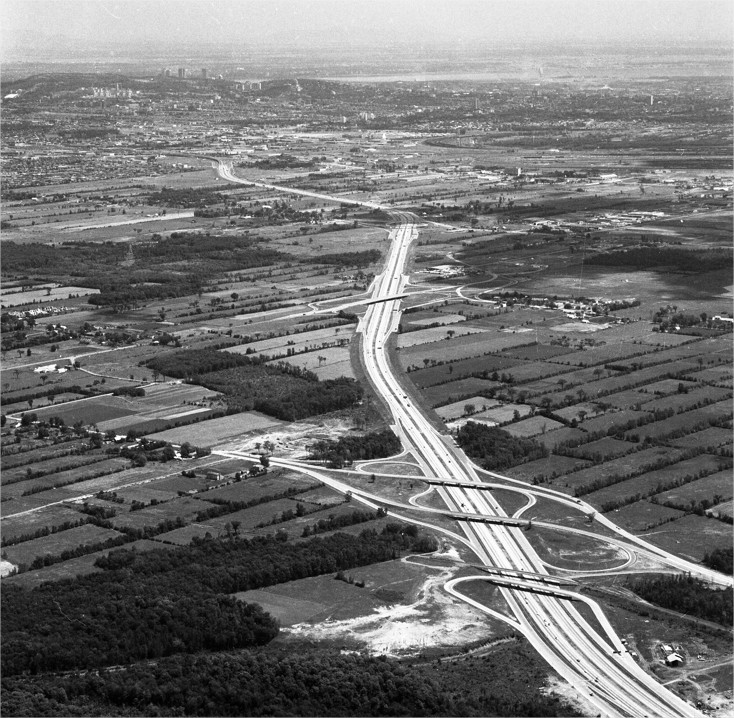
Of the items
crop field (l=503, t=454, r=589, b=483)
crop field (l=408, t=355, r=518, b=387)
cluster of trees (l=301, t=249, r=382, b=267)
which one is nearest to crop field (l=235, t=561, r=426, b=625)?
crop field (l=503, t=454, r=589, b=483)

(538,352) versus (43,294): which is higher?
(43,294)

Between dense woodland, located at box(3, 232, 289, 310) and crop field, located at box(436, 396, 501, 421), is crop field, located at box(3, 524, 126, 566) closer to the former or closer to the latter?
crop field, located at box(436, 396, 501, 421)

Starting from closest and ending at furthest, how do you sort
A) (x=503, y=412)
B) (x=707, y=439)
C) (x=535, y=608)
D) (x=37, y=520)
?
(x=535, y=608) → (x=37, y=520) → (x=707, y=439) → (x=503, y=412)

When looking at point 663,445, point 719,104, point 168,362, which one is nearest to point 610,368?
point 663,445

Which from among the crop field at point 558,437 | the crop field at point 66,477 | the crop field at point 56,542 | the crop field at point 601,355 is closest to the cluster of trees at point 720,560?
the crop field at point 558,437

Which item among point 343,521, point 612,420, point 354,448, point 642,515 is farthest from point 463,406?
point 343,521

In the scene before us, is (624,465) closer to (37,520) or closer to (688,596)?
(688,596)
